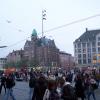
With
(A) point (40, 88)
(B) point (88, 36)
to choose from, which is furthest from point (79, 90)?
(B) point (88, 36)

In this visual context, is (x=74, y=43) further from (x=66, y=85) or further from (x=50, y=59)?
(x=66, y=85)

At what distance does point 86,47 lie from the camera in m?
137

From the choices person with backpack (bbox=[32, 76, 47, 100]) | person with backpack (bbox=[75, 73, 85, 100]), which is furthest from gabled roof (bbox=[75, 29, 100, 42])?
person with backpack (bbox=[32, 76, 47, 100])

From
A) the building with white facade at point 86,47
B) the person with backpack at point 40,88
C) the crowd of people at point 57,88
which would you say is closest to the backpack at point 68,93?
the crowd of people at point 57,88

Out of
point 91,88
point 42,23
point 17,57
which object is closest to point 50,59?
point 17,57

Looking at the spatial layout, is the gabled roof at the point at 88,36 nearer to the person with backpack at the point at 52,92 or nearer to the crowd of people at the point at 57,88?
the crowd of people at the point at 57,88

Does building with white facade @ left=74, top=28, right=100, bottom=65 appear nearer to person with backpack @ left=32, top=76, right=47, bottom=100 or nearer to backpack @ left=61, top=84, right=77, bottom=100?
person with backpack @ left=32, top=76, right=47, bottom=100

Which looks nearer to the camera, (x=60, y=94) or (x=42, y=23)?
(x=60, y=94)

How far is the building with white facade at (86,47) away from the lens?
13312 cm

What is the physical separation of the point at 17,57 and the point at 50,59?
32.3 m

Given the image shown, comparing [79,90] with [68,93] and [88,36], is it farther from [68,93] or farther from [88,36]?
[88,36]

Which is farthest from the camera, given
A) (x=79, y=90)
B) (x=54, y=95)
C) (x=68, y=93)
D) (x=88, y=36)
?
(x=88, y=36)

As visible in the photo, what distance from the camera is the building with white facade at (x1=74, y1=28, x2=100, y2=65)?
133 meters

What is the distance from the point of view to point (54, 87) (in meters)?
9.58
